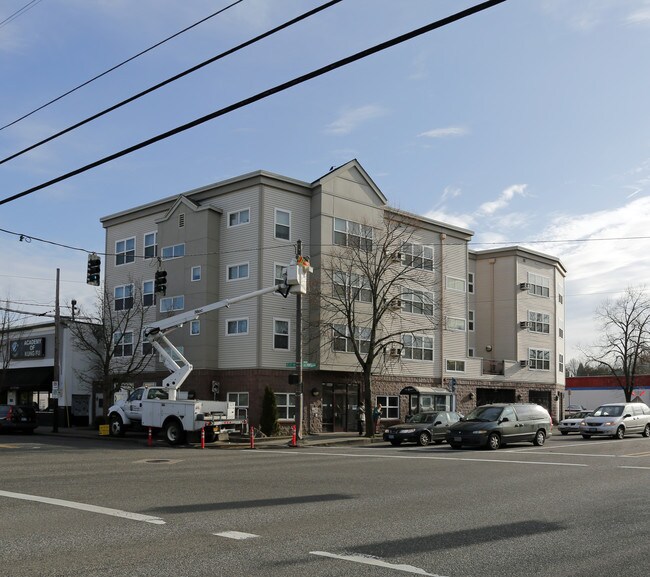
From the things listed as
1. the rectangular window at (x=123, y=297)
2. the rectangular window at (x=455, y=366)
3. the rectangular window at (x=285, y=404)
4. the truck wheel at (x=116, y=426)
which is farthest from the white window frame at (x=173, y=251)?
the rectangular window at (x=455, y=366)

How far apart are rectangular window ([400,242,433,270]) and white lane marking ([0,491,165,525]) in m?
30.7

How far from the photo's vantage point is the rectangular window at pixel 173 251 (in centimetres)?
3906

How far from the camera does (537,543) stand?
27.9 ft

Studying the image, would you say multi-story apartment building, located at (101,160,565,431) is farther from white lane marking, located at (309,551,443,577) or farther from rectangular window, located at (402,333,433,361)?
white lane marking, located at (309,551,443,577)

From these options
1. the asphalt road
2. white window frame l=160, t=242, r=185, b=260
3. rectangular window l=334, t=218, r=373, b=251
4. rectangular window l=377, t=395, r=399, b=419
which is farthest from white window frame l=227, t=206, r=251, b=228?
the asphalt road

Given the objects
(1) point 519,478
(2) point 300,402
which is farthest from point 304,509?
(2) point 300,402

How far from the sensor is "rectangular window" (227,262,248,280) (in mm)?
36938

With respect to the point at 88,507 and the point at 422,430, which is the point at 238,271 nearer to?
the point at 422,430

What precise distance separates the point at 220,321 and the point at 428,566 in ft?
101

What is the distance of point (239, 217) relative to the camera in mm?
37469

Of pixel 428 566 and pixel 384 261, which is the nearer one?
pixel 428 566

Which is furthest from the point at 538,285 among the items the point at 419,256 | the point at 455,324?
the point at 419,256

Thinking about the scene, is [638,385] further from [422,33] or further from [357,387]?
[422,33]

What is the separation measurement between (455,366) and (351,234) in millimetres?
12564
